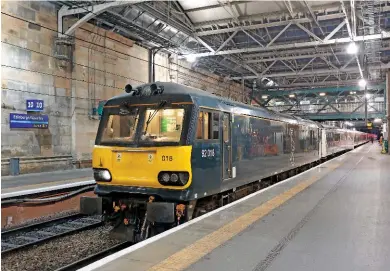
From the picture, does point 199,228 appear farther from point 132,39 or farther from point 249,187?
point 132,39

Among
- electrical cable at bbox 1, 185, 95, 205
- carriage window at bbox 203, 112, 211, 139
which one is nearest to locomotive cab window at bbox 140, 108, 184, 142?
carriage window at bbox 203, 112, 211, 139

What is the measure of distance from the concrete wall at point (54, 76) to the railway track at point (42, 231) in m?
4.76

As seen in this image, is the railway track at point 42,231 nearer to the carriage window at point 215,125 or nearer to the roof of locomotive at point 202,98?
the roof of locomotive at point 202,98

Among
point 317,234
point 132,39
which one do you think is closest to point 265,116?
point 317,234

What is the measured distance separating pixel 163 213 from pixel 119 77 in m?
12.6

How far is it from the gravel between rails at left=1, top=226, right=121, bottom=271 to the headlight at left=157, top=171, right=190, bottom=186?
6.44 ft

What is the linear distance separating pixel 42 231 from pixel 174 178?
3.90m

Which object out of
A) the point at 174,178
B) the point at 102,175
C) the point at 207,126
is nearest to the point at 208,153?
the point at 207,126

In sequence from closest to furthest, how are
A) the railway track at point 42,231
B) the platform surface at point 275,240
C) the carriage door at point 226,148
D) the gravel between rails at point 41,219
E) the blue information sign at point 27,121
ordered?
1. the platform surface at point 275,240
2. the railway track at point 42,231
3. the carriage door at point 226,148
4. the gravel between rails at point 41,219
5. the blue information sign at point 27,121

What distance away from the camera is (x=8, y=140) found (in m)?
12.3

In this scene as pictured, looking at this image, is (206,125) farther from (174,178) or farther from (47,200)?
(47,200)

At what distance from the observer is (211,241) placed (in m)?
4.80

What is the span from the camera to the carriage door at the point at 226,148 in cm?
730

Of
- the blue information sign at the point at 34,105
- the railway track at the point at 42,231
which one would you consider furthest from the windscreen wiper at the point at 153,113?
the blue information sign at the point at 34,105
